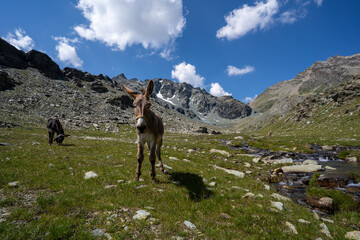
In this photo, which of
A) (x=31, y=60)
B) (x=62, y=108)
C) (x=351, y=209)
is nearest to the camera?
(x=351, y=209)

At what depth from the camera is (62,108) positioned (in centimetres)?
7162

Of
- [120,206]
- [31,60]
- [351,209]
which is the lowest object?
[351,209]

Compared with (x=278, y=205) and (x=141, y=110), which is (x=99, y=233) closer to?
(x=141, y=110)

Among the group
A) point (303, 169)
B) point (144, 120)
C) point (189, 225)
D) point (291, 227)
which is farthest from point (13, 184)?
point (303, 169)

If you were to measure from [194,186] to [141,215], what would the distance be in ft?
14.0

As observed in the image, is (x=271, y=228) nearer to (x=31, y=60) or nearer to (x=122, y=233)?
(x=122, y=233)

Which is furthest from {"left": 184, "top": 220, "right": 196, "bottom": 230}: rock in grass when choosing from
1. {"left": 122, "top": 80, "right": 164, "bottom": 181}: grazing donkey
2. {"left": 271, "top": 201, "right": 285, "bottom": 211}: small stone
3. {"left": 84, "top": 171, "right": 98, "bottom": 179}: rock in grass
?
{"left": 84, "top": 171, "right": 98, "bottom": 179}: rock in grass

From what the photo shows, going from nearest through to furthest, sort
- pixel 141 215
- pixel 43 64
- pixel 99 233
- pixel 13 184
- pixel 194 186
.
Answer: pixel 99 233
pixel 141 215
pixel 13 184
pixel 194 186
pixel 43 64

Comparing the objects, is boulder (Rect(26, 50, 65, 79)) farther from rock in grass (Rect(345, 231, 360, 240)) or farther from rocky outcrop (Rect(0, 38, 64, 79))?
rock in grass (Rect(345, 231, 360, 240))

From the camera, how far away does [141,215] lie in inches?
229

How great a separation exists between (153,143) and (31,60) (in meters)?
148

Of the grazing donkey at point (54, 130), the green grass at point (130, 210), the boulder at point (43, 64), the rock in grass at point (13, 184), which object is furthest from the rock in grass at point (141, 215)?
the boulder at point (43, 64)

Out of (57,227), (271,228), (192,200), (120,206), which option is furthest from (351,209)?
(57,227)

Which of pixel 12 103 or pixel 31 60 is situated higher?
pixel 31 60
